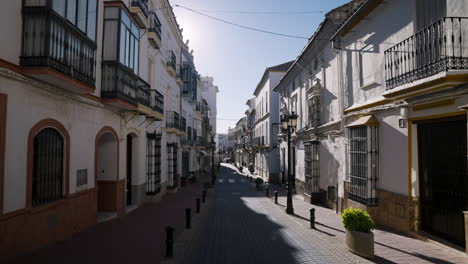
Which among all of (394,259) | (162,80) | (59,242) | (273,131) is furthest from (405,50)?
(273,131)

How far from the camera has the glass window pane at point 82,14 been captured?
800cm

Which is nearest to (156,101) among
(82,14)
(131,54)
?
(131,54)

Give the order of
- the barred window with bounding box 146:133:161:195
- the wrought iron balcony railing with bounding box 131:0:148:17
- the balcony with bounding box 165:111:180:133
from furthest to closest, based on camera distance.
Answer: the balcony with bounding box 165:111:180:133 → the barred window with bounding box 146:133:161:195 → the wrought iron balcony railing with bounding box 131:0:148:17

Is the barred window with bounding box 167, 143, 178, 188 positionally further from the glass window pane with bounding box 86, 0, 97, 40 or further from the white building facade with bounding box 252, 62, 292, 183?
the white building facade with bounding box 252, 62, 292, 183

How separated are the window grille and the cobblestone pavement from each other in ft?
12.1

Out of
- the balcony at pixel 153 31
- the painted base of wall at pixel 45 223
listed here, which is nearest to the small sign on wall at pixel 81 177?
the painted base of wall at pixel 45 223

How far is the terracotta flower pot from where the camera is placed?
679cm

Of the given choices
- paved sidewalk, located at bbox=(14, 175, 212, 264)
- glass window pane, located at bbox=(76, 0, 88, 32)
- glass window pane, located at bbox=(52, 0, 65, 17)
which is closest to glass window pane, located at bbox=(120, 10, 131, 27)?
glass window pane, located at bbox=(76, 0, 88, 32)

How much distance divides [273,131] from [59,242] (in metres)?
24.2

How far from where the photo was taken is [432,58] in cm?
716

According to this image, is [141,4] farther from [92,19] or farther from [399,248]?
[399,248]

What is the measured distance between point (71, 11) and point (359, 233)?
28.8 ft

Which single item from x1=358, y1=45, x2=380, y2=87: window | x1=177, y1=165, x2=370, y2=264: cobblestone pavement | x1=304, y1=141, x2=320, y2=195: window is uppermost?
x1=358, y1=45, x2=380, y2=87: window

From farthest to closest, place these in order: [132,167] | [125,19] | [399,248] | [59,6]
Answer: [132,167] < [125,19] < [399,248] < [59,6]
